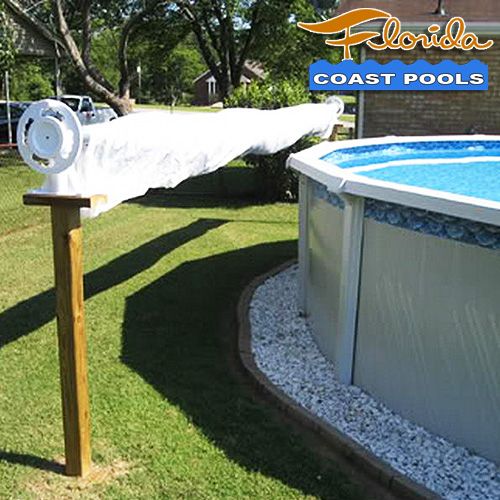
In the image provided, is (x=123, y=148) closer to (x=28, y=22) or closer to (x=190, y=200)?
(x=190, y=200)

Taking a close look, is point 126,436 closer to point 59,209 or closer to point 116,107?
point 59,209

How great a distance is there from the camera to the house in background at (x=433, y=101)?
11844 millimetres

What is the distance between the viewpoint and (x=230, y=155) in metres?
6.46

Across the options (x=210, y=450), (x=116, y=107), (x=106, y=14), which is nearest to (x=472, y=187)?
(x=210, y=450)

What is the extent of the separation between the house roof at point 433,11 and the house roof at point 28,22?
27.7 feet

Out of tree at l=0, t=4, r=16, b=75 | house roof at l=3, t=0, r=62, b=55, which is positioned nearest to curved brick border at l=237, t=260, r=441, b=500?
tree at l=0, t=4, r=16, b=75

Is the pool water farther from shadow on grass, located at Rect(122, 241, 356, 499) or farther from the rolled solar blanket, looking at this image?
shadow on grass, located at Rect(122, 241, 356, 499)

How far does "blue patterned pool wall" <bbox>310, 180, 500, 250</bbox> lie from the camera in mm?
3707

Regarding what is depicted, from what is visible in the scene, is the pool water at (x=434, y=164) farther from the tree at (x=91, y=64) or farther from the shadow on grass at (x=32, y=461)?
the tree at (x=91, y=64)

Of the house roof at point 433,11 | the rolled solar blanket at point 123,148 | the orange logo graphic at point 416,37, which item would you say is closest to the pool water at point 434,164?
the rolled solar blanket at point 123,148

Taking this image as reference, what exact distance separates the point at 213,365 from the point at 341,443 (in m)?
1.57

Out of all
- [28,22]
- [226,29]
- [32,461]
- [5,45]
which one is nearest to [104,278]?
[32,461]

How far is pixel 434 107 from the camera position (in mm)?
12172

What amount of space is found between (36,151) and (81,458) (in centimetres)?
177
